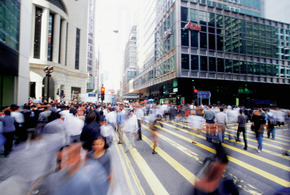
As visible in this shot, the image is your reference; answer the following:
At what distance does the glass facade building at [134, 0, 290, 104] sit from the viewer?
2490 centimetres

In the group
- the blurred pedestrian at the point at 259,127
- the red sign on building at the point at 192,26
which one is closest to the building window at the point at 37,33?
the red sign on building at the point at 192,26

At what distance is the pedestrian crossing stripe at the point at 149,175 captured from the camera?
11.4ft

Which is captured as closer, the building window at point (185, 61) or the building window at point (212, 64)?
the building window at point (185, 61)

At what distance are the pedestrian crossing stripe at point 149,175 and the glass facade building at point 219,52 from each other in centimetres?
2031

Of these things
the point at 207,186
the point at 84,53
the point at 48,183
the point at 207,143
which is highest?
the point at 84,53

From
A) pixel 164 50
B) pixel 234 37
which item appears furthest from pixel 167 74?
pixel 234 37

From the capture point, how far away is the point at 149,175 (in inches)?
165

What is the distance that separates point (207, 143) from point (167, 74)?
21157 millimetres

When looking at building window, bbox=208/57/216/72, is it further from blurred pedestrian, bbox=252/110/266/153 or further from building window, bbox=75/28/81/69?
building window, bbox=75/28/81/69

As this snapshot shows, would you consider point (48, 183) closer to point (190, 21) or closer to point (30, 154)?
point (30, 154)

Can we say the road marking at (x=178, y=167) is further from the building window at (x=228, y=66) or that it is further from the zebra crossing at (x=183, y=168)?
the building window at (x=228, y=66)

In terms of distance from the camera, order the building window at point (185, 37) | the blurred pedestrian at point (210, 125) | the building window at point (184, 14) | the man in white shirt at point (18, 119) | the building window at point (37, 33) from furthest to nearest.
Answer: the building window at point (37, 33) < the building window at point (184, 14) < the building window at point (185, 37) < the blurred pedestrian at point (210, 125) < the man in white shirt at point (18, 119)

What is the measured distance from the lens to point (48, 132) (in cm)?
419

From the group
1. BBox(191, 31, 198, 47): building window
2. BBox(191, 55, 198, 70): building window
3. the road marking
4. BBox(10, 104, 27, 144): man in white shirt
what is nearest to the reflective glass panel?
BBox(191, 55, 198, 70): building window
